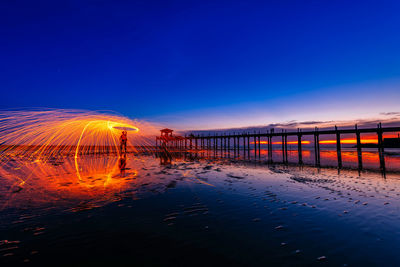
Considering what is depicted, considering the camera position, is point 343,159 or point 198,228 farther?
point 343,159

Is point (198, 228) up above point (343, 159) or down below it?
above

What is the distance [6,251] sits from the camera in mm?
3717

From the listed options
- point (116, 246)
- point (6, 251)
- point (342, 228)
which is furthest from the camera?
point (342, 228)

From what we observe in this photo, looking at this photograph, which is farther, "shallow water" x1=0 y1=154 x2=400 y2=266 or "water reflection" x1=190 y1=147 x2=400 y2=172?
"water reflection" x1=190 y1=147 x2=400 y2=172

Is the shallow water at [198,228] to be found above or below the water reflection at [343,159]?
above

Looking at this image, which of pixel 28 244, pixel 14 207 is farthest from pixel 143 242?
pixel 14 207

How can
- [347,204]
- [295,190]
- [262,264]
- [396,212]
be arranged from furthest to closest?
1. [295,190]
2. [347,204]
3. [396,212]
4. [262,264]

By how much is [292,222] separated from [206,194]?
4062mm

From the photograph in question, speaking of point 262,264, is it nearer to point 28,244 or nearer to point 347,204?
point 28,244

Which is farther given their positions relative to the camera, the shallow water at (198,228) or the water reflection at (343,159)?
the water reflection at (343,159)

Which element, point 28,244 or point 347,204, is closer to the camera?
point 28,244

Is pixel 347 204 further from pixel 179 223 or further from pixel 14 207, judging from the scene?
pixel 14 207

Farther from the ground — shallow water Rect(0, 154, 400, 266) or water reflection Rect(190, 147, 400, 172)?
shallow water Rect(0, 154, 400, 266)

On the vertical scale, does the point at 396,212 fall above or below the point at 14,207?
below
